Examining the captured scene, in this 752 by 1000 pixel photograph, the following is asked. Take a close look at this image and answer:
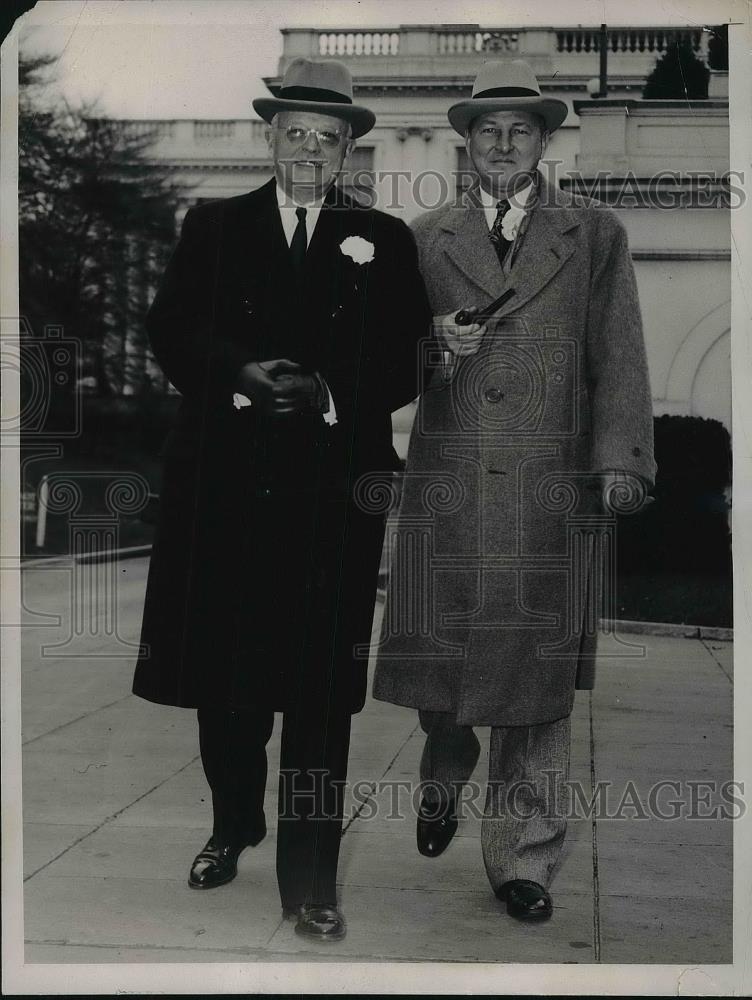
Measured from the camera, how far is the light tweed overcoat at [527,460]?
4.20 metres

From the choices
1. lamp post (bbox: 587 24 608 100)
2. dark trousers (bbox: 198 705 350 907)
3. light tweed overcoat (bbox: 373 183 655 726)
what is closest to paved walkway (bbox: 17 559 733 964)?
dark trousers (bbox: 198 705 350 907)

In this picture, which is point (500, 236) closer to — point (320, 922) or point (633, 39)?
point (633, 39)

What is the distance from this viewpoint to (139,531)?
18.0 feet

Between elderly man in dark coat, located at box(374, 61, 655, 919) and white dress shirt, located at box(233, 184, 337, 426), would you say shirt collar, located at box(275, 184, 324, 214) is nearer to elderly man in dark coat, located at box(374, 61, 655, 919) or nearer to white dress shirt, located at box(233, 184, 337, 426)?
white dress shirt, located at box(233, 184, 337, 426)

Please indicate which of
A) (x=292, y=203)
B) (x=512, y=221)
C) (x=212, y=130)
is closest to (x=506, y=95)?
(x=512, y=221)

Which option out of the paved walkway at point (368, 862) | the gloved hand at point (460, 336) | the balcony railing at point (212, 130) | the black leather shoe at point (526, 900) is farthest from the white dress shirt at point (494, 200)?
the black leather shoe at point (526, 900)

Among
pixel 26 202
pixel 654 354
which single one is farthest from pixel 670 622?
pixel 26 202

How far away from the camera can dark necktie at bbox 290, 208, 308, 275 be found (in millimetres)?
4047

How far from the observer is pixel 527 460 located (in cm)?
423

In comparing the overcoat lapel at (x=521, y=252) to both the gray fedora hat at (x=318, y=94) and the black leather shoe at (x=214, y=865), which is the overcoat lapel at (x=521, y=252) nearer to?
the gray fedora hat at (x=318, y=94)

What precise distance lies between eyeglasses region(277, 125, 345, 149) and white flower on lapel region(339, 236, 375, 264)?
268 millimetres

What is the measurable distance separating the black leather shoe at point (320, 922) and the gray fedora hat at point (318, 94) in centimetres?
220

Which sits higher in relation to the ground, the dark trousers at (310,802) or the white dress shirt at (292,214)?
the white dress shirt at (292,214)

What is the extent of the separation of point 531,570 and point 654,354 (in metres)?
3.96
